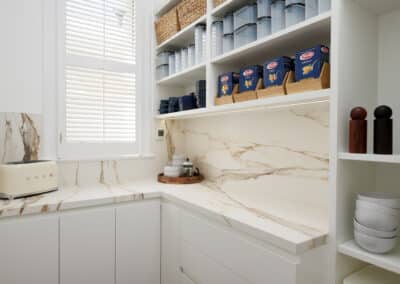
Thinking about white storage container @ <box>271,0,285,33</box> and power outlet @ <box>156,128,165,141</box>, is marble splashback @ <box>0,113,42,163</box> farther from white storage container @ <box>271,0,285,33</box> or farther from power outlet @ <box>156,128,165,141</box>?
white storage container @ <box>271,0,285,33</box>

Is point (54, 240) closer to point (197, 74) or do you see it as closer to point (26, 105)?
point (26, 105)

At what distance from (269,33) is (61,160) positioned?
5.34 ft

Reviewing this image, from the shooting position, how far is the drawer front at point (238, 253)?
1.01 metres

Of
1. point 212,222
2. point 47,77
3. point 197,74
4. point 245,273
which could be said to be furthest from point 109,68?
point 245,273

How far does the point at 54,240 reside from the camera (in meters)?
1.48

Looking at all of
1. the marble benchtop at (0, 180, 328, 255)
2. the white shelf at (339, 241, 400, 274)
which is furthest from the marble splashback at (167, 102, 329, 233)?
the white shelf at (339, 241, 400, 274)

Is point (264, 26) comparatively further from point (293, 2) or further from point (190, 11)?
point (190, 11)

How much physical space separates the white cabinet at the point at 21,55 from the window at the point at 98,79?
0.15m

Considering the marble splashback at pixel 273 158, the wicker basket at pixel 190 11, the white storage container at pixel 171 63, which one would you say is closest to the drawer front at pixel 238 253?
the marble splashback at pixel 273 158

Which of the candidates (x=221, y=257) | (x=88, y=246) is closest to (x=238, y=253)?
(x=221, y=257)

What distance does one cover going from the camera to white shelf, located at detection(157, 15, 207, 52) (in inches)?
71.3

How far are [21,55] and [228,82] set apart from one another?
140 centimetres

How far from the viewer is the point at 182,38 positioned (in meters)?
2.06

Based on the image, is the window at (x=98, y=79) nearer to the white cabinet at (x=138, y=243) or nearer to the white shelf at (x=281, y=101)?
the white cabinet at (x=138, y=243)
